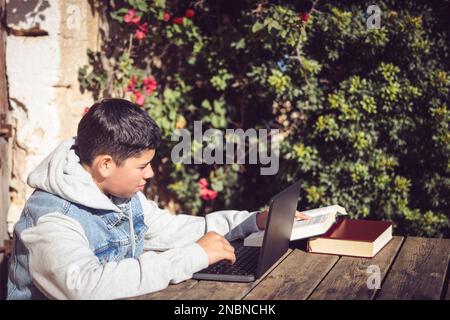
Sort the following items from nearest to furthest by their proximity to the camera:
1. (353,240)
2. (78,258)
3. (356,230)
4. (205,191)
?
(78,258) < (353,240) < (356,230) < (205,191)

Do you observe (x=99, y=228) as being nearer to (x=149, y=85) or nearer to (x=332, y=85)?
(x=149, y=85)

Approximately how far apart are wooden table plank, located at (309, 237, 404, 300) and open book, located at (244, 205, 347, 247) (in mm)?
145

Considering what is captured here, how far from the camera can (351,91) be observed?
354 cm

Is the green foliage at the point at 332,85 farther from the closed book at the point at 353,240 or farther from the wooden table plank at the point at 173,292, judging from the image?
the wooden table plank at the point at 173,292

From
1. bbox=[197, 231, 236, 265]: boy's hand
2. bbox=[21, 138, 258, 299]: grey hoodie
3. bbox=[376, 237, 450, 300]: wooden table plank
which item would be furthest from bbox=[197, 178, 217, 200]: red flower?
bbox=[197, 231, 236, 265]: boy's hand

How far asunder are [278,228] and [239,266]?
20 centimetres

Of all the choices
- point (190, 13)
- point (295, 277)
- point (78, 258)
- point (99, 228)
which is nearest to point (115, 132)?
point (99, 228)

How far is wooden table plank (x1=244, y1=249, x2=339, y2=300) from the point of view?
1.62 meters

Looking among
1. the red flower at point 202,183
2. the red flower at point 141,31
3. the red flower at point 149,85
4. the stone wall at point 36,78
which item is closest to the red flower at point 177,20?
the red flower at point 141,31

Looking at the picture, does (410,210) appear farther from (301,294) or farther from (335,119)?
(301,294)

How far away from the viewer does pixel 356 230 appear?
86.2 inches

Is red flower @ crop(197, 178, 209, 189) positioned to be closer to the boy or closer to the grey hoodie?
the boy

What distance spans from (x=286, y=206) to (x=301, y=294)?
1.22 feet

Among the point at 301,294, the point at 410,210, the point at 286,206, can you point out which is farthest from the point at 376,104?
the point at 301,294
